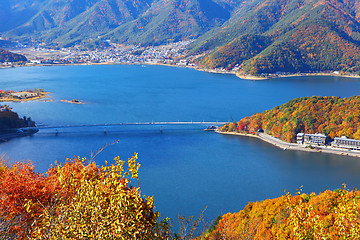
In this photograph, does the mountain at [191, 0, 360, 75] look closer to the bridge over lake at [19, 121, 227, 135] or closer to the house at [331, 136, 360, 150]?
the bridge over lake at [19, 121, 227, 135]

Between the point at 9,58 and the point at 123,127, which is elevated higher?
the point at 9,58

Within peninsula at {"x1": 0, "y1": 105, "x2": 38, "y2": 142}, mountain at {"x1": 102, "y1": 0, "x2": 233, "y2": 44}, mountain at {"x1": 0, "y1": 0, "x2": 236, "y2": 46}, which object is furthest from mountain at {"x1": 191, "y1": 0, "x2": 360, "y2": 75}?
peninsula at {"x1": 0, "y1": 105, "x2": 38, "y2": 142}

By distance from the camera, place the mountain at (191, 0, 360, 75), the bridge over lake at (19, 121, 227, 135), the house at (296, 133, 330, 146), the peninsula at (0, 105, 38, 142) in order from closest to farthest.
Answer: the house at (296, 133, 330, 146), the peninsula at (0, 105, 38, 142), the bridge over lake at (19, 121, 227, 135), the mountain at (191, 0, 360, 75)

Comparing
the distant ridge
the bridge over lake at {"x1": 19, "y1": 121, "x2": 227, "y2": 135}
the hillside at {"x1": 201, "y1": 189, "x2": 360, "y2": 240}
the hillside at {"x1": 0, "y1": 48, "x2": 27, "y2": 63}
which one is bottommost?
the hillside at {"x1": 201, "y1": 189, "x2": 360, "y2": 240}

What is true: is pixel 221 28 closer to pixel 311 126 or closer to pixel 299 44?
pixel 299 44

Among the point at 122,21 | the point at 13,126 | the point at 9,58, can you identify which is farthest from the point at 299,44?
the point at 122,21

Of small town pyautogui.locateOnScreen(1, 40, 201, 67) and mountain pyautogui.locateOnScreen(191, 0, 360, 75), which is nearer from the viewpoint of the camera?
mountain pyautogui.locateOnScreen(191, 0, 360, 75)

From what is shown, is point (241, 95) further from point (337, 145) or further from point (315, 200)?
point (315, 200)
